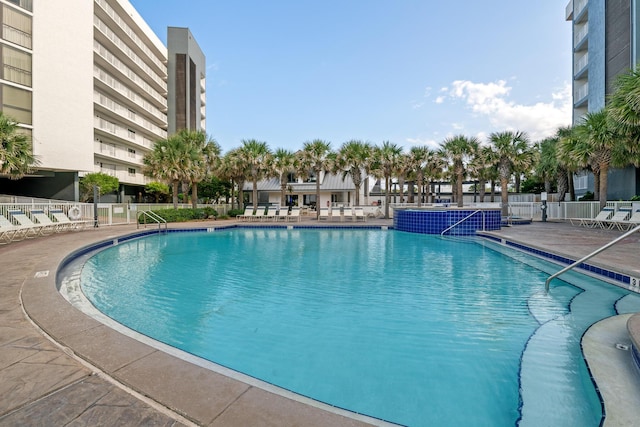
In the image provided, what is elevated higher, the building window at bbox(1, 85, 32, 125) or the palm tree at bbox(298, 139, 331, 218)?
the building window at bbox(1, 85, 32, 125)

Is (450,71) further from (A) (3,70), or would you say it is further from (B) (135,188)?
(B) (135,188)

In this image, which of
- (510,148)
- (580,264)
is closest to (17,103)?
(580,264)

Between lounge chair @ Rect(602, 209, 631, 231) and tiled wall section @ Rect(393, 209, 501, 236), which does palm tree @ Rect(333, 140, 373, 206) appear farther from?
lounge chair @ Rect(602, 209, 631, 231)

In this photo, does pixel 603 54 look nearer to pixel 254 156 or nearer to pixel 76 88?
pixel 254 156

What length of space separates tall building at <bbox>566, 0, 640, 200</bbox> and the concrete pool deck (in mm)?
19806

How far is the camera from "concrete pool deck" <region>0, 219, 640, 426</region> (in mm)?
1814

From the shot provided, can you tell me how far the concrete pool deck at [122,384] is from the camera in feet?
5.95

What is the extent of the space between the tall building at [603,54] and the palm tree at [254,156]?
777 inches

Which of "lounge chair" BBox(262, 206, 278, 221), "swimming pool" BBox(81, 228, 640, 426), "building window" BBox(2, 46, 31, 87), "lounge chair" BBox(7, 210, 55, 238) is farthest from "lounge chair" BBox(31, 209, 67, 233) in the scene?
"building window" BBox(2, 46, 31, 87)

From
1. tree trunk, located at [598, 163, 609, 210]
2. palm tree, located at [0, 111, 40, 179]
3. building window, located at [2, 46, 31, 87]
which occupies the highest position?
building window, located at [2, 46, 31, 87]

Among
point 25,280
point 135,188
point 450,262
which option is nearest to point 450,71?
point 450,262

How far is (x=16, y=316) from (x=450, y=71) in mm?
25743

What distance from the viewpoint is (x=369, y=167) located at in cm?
2441

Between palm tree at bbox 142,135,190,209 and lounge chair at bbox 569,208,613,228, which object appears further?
palm tree at bbox 142,135,190,209
